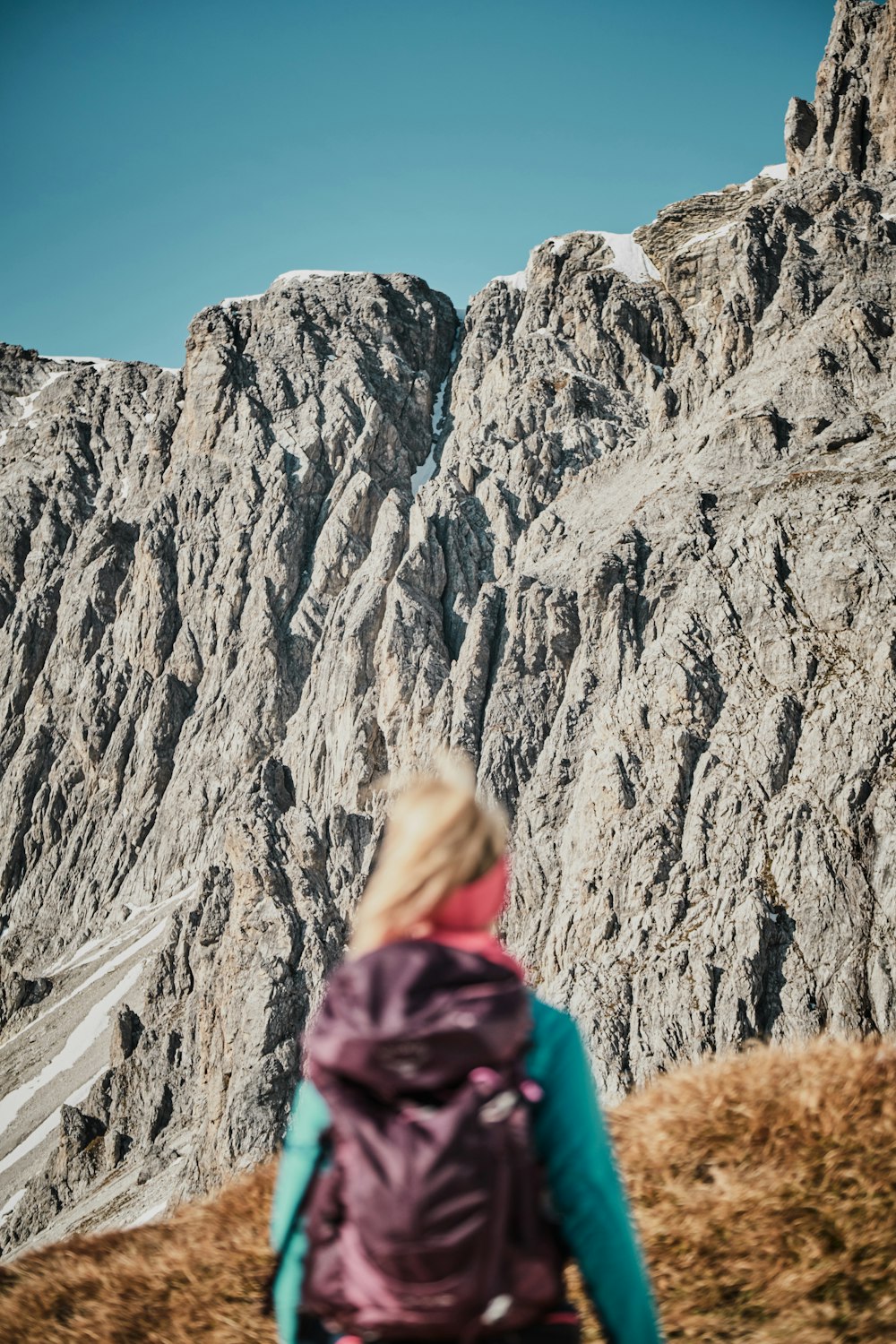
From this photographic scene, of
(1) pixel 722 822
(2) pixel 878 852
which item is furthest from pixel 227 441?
(2) pixel 878 852

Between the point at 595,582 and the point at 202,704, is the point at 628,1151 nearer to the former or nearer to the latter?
the point at 595,582

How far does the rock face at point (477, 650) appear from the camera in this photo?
57250 mm

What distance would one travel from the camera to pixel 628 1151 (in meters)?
6.68

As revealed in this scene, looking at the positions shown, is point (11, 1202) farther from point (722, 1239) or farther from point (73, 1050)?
point (722, 1239)

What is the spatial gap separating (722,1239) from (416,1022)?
4.38m

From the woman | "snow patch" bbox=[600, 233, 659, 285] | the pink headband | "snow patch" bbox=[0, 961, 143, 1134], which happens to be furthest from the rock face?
the pink headband

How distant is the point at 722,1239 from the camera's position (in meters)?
5.57

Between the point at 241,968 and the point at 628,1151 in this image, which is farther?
the point at 241,968

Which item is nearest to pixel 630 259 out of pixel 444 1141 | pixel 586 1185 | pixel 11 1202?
pixel 11 1202

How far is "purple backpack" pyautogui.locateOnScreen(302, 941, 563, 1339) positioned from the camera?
234cm

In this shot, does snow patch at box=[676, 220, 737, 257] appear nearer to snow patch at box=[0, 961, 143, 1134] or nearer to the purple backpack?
snow patch at box=[0, 961, 143, 1134]

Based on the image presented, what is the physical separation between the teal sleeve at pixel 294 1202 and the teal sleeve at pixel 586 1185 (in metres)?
0.63

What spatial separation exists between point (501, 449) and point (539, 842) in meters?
55.5

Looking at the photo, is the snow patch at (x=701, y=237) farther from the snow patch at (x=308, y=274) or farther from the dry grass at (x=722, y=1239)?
the dry grass at (x=722, y=1239)
